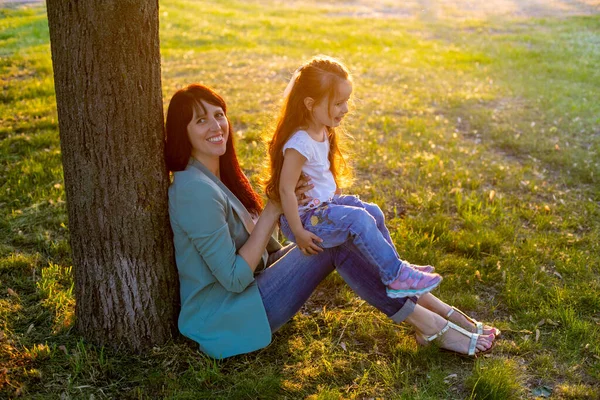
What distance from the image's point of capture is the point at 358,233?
11.5 ft

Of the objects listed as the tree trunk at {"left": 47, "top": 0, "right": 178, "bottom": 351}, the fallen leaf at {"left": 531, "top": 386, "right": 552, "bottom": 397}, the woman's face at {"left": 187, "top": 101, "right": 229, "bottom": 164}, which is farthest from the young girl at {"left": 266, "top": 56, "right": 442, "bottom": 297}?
the fallen leaf at {"left": 531, "top": 386, "right": 552, "bottom": 397}

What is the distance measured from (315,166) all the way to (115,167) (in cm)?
119

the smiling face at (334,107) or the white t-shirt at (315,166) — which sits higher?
the smiling face at (334,107)

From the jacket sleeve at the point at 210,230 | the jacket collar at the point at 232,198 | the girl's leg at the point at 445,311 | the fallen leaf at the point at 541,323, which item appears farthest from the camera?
the fallen leaf at the point at 541,323

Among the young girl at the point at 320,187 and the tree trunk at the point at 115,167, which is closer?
the tree trunk at the point at 115,167

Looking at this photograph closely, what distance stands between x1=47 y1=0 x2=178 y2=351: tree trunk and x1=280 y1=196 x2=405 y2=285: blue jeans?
0.96m

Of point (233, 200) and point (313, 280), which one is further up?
point (233, 200)

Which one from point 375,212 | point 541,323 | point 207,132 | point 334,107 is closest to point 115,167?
point 207,132

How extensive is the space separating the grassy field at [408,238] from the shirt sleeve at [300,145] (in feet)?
1.19

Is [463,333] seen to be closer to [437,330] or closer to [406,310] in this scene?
[437,330]

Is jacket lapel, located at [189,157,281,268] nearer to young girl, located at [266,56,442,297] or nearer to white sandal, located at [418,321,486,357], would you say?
young girl, located at [266,56,442,297]

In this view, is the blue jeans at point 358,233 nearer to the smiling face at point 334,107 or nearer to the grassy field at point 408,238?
the smiling face at point 334,107

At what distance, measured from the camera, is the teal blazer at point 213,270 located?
11.4 feet

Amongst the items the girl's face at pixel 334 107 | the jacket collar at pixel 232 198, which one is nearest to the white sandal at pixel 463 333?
the jacket collar at pixel 232 198
